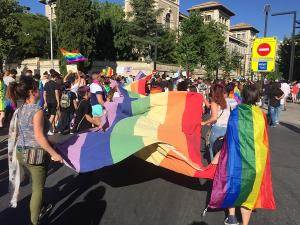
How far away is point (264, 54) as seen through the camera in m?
21.9

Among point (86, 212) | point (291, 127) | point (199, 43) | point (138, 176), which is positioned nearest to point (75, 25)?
point (199, 43)

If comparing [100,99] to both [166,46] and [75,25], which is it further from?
[166,46]

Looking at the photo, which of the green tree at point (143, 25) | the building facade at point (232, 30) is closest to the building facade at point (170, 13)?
the building facade at point (232, 30)

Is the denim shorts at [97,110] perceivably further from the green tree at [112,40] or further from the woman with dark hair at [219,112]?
the green tree at [112,40]

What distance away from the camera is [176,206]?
539 centimetres

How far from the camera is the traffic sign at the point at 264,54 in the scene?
21.5 m

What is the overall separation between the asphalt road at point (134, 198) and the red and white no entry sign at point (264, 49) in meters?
15.0

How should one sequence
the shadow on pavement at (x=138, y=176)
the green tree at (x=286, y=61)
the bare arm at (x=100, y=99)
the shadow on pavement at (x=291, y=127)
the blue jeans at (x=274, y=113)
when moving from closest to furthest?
the shadow on pavement at (x=138, y=176), the bare arm at (x=100, y=99), the shadow on pavement at (x=291, y=127), the blue jeans at (x=274, y=113), the green tree at (x=286, y=61)


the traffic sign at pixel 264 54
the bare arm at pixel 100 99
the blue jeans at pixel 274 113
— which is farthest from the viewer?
the traffic sign at pixel 264 54

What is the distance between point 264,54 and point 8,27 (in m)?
41.6

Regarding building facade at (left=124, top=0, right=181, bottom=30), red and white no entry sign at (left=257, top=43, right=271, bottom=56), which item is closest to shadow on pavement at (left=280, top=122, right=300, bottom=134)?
red and white no entry sign at (left=257, top=43, right=271, bottom=56)

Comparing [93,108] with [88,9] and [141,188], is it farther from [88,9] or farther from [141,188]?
[88,9]

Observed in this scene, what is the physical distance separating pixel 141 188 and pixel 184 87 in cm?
321

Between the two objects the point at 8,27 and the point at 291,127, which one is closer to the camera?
the point at 291,127
